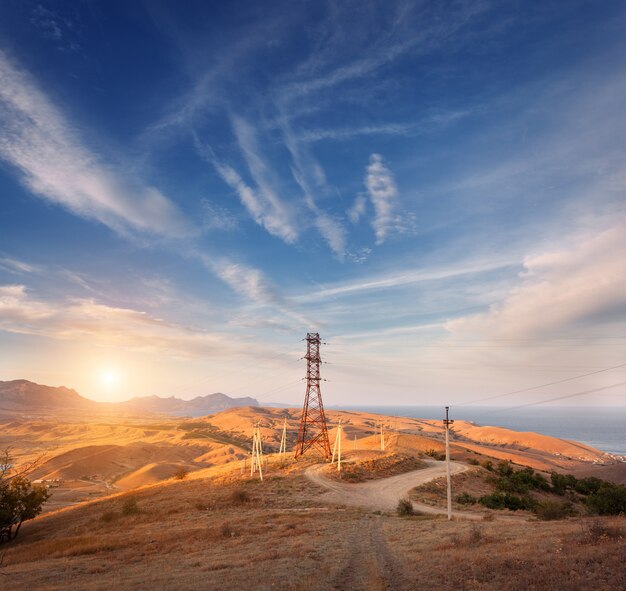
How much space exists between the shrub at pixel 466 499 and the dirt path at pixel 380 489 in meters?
5.46

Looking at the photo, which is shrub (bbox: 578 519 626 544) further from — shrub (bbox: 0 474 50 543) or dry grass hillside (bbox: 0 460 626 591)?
shrub (bbox: 0 474 50 543)

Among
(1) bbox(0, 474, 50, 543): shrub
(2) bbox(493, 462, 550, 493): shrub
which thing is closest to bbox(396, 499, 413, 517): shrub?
(2) bbox(493, 462, 550, 493): shrub

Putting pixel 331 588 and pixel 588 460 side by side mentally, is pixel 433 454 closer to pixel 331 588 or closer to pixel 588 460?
pixel 331 588

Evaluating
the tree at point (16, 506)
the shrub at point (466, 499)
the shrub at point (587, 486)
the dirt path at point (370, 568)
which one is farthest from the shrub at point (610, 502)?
the tree at point (16, 506)

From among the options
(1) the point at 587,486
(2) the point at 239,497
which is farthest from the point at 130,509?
(1) the point at 587,486

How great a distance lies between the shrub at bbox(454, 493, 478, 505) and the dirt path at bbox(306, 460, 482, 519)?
5460mm

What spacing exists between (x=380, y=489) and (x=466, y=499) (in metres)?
9.68

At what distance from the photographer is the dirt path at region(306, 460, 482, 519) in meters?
37.8

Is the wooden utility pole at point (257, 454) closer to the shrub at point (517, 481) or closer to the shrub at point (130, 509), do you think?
the shrub at point (130, 509)

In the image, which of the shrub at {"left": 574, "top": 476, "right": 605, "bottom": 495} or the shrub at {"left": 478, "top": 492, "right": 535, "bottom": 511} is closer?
the shrub at {"left": 478, "top": 492, "right": 535, "bottom": 511}

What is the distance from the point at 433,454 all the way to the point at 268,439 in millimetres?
68846

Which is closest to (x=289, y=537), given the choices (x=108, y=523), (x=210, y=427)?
(x=108, y=523)

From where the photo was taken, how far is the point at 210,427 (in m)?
181

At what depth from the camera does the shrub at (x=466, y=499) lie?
41.5 metres
